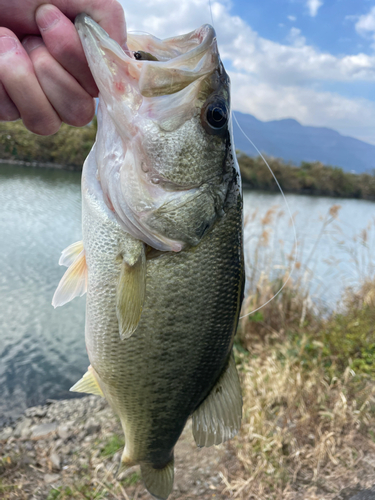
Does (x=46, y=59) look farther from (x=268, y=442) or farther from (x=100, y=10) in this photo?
(x=268, y=442)

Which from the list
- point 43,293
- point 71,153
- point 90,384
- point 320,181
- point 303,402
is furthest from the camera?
point 320,181

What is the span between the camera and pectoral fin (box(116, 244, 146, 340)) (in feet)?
4.17

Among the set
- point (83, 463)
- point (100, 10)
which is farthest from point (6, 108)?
point (83, 463)

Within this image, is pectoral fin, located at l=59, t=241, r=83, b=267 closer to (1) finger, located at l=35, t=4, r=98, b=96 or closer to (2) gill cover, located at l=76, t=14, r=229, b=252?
(2) gill cover, located at l=76, t=14, r=229, b=252

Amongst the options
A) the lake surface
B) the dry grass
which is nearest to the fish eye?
the dry grass

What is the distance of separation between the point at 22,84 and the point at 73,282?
752mm

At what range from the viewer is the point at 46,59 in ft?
3.99

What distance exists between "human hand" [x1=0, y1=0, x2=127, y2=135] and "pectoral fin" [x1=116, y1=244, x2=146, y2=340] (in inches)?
23.3

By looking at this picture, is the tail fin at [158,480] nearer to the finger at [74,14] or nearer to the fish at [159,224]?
the fish at [159,224]

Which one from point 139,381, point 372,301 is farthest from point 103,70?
point 372,301

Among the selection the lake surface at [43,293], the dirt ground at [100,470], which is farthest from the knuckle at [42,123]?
the lake surface at [43,293]

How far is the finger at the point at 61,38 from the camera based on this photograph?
1158 millimetres

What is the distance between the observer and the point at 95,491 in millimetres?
3119

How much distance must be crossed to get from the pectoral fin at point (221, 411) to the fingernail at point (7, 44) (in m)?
1.41
